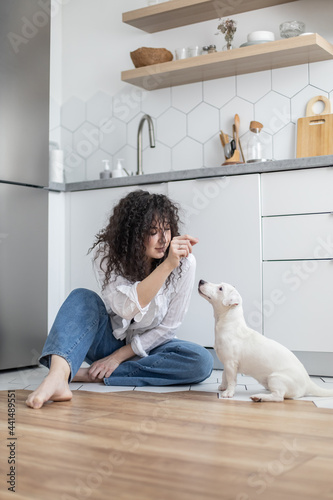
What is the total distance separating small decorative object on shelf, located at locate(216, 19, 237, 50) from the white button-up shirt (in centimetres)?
145

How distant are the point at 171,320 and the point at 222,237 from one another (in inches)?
23.3

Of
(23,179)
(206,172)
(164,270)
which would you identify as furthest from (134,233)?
(23,179)

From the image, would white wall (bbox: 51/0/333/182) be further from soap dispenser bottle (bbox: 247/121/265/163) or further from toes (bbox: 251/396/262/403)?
toes (bbox: 251/396/262/403)

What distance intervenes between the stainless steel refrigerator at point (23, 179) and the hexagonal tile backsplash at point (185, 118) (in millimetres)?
753

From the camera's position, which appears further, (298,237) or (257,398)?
(298,237)

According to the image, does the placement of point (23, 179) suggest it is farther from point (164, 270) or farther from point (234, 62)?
point (234, 62)

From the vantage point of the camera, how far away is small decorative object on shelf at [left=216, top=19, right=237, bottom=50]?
312 centimetres

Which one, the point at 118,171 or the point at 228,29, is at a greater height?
the point at 228,29

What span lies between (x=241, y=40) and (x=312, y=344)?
66.2 inches

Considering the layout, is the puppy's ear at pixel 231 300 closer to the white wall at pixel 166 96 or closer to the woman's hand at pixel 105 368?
the woman's hand at pixel 105 368

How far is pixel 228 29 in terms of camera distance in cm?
313

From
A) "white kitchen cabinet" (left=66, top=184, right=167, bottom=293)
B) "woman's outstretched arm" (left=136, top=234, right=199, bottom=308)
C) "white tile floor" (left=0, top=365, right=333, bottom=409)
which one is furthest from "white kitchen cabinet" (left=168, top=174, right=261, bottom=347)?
"woman's outstretched arm" (left=136, top=234, right=199, bottom=308)

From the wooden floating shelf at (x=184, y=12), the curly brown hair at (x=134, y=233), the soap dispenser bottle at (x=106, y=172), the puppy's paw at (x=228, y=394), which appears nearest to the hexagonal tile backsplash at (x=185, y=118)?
the soap dispenser bottle at (x=106, y=172)

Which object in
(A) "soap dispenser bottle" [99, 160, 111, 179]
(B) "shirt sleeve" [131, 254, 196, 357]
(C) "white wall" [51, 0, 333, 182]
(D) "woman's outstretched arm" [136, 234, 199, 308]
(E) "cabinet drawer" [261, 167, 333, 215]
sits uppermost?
(C) "white wall" [51, 0, 333, 182]
